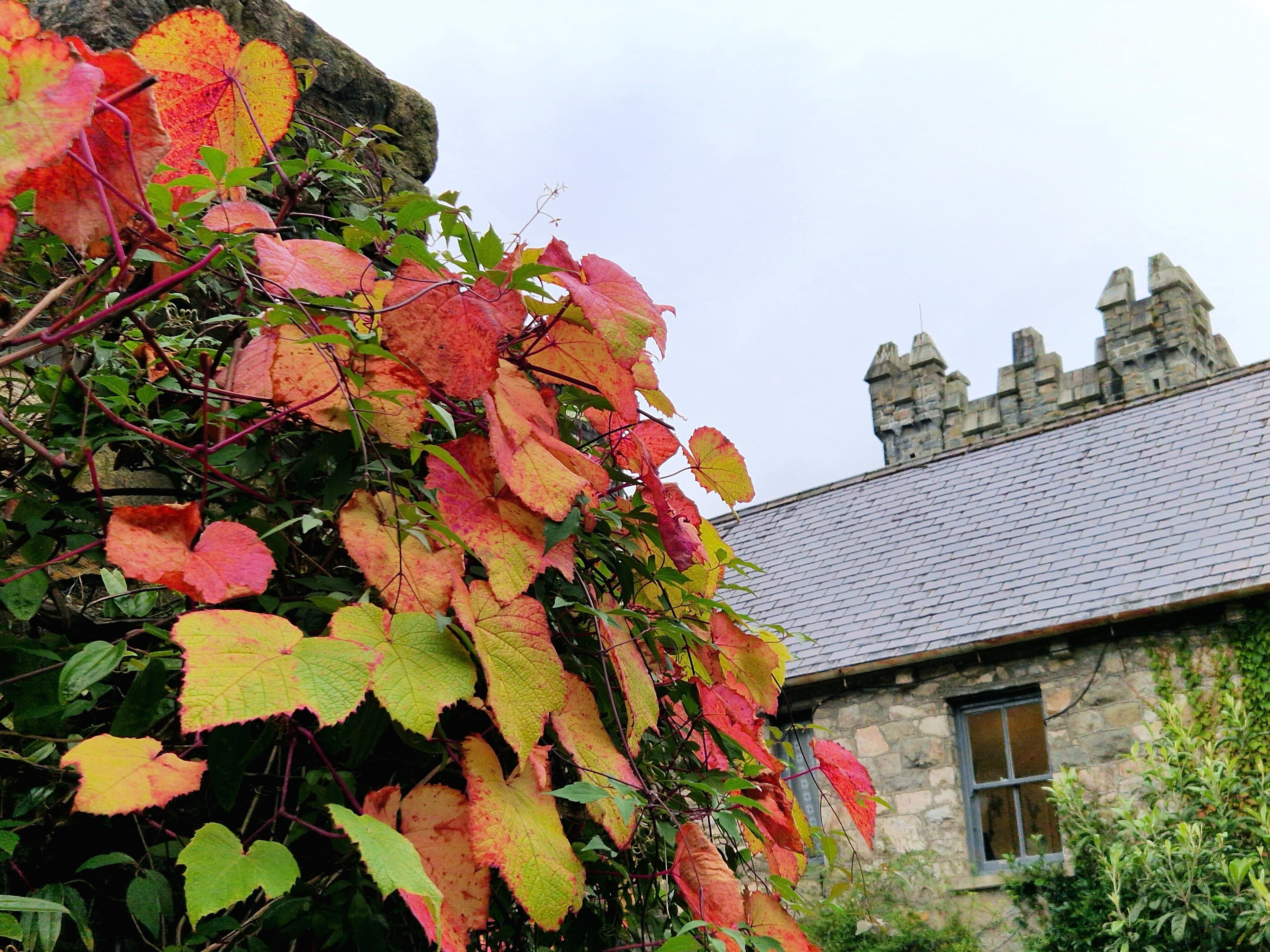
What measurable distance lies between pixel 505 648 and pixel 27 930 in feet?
1.34

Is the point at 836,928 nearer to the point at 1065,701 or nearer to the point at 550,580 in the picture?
the point at 1065,701

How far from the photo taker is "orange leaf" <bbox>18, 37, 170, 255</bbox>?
0.94m

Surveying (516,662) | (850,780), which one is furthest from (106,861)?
(850,780)

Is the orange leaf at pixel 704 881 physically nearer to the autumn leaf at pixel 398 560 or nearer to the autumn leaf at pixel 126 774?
the autumn leaf at pixel 398 560

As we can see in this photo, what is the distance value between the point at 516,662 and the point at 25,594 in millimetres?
423

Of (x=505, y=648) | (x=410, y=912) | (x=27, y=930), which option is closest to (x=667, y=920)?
(x=410, y=912)

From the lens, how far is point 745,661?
1.54 meters

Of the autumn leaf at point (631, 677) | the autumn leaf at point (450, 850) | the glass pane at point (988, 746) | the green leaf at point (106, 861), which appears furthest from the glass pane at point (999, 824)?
the green leaf at point (106, 861)

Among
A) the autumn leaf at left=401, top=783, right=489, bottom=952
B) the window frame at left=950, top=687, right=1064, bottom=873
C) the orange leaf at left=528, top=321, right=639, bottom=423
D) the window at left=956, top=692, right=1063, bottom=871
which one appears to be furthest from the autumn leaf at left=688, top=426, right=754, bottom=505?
the window at left=956, top=692, right=1063, bottom=871

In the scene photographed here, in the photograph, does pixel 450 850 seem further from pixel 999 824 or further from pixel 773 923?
pixel 999 824

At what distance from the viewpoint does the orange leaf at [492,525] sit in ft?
3.45

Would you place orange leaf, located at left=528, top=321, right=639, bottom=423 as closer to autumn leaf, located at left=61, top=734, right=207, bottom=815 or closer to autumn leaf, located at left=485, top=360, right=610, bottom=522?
autumn leaf, located at left=485, top=360, right=610, bottom=522

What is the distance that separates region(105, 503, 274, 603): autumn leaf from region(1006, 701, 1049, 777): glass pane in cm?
1010

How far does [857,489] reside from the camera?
15.6 metres
